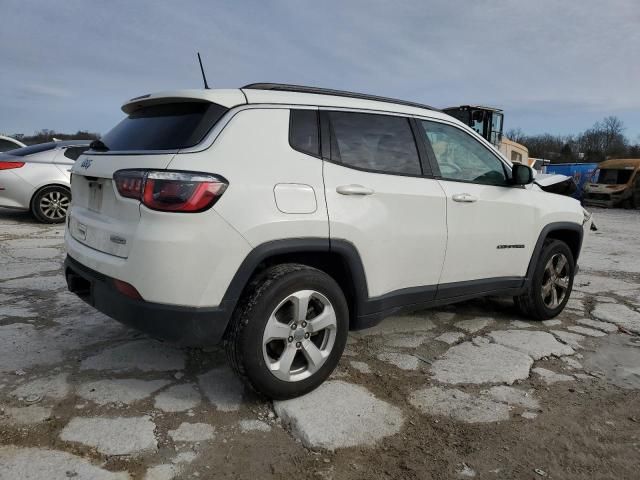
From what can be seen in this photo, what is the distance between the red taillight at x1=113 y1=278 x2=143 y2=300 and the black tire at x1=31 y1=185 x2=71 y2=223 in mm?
7170

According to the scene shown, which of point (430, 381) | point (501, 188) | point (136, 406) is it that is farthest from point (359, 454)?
point (501, 188)

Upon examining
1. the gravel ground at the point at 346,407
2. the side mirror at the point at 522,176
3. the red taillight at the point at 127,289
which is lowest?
the gravel ground at the point at 346,407

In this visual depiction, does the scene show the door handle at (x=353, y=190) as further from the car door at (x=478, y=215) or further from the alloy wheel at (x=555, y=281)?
the alloy wheel at (x=555, y=281)

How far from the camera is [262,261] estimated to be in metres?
2.74

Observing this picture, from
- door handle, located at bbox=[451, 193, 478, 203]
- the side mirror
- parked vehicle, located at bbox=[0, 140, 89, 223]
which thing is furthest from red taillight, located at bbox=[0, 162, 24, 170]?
the side mirror

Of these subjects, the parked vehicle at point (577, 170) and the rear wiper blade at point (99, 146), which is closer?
the rear wiper blade at point (99, 146)

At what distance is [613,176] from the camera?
2294 centimetres

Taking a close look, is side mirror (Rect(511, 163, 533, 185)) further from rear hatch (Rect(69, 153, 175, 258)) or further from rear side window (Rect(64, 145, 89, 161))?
rear side window (Rect(64, 145, 89, 161))

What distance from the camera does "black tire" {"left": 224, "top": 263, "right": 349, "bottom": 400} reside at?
8.61 feet

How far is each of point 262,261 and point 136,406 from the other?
3.38 feet

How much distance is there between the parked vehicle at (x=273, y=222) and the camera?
2.50 metres

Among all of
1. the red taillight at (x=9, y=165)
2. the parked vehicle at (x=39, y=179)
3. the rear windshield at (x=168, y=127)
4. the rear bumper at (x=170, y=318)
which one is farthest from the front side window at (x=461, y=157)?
the red taillight at (x=9, y=165)

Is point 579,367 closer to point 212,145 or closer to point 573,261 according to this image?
point 573,261

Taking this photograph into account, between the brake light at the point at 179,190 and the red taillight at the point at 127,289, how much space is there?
16.6 inches
